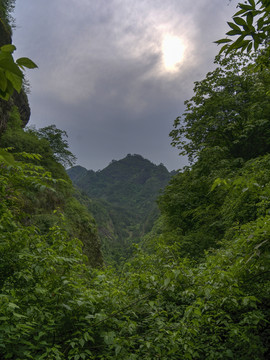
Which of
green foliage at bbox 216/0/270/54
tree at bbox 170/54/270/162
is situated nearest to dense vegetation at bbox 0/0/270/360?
green foliage at bbox 216/0/270/54

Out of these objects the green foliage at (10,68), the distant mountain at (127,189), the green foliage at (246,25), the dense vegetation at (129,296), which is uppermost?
the distant mountain at (127,189)

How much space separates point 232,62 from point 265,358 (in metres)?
14.6

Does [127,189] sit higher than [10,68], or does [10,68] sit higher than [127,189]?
[127,189]

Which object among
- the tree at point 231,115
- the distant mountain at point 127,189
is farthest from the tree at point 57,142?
the distant mountain at point 127,189

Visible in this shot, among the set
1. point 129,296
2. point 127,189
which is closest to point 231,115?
point 129,296

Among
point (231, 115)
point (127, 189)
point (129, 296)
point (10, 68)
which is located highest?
point (127, 189)

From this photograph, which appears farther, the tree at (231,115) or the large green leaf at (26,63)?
the tree at (231,115)

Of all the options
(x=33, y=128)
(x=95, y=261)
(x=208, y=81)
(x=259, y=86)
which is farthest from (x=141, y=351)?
(x=33, y=128)

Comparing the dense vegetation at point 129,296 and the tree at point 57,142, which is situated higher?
the tree at point 57,142

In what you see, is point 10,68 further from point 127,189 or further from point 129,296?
point 127,189

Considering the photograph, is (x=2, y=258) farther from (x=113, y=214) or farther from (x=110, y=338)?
(x=113, y=214)

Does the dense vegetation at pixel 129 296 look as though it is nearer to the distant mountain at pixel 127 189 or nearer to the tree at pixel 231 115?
the tree at pixel 231 115

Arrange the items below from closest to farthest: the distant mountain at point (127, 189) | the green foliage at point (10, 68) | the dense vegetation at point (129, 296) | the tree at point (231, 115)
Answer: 1. the green foliage at point (10, 68)
2. the dense vegetation at point (129, 296)
3. the tree at point (231, 115)
4. the distant mountain at point (127, 189)

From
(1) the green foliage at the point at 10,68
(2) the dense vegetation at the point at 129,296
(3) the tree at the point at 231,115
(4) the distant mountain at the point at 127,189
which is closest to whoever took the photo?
(1) the green foliage at the point at 10,68
